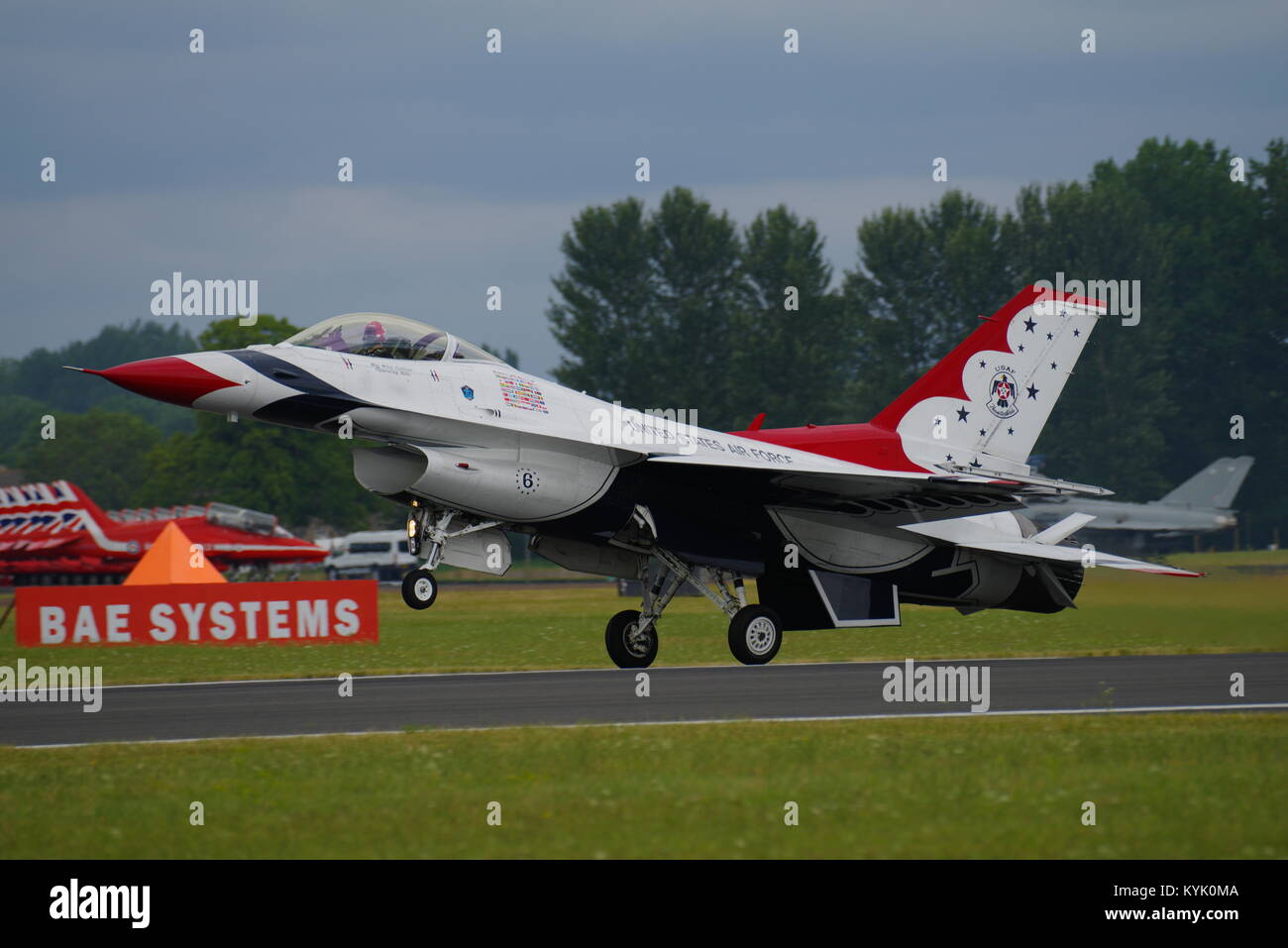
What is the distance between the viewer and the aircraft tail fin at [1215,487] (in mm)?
53844

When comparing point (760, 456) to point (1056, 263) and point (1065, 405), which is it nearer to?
point (1065, 405)

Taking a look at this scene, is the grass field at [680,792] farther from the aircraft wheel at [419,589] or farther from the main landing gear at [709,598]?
the main landing gear at [709,598]

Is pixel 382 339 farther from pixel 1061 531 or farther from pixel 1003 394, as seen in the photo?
pixel 1061 531

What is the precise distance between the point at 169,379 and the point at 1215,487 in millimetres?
48109

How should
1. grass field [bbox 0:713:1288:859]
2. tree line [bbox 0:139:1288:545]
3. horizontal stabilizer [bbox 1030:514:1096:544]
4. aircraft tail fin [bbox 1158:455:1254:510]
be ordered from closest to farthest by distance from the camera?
grass field [bbox 0:713:1288:859] < horizontal stabilizer [bbox 1030:514:1096:544] < aircraft tail fin [bbox 1158:455:1254:510] < tree line [bbox 0:139:1288:545]

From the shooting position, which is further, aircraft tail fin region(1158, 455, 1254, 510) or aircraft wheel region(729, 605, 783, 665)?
aircraft tail fin region(1158, 455, 1254, 510)

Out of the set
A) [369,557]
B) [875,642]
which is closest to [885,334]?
[369,557]

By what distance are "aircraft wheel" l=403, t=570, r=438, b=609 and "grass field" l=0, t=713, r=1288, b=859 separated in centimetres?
233

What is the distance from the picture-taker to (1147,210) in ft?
263

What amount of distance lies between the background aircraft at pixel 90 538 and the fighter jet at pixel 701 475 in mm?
35431

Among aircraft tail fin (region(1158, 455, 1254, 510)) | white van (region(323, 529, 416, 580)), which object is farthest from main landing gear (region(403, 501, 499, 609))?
white van (region(323, 529, 416, 580))

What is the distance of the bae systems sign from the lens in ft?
87.5

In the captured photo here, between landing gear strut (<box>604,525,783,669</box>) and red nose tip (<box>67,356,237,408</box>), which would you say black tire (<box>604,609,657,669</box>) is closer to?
landing gear strut (<box>604,525,783,669</box>)

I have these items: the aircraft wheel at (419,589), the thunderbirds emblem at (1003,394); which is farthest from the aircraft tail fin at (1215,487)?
the aircraft wheel at (419,589)
